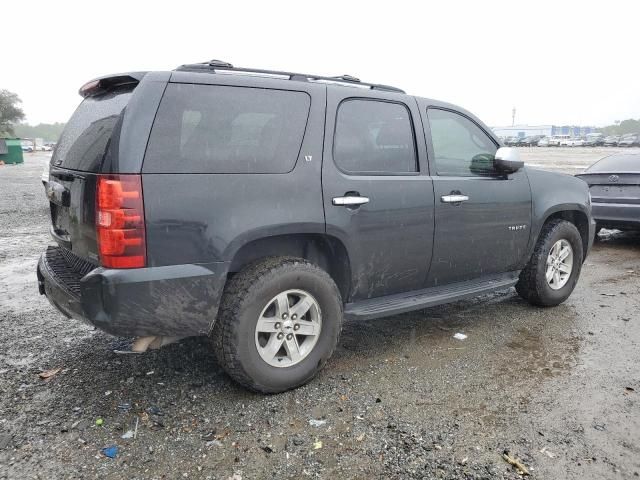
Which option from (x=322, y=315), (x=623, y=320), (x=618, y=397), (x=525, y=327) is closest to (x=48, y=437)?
(x=322, y=315)

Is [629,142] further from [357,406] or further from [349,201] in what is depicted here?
[357,406]

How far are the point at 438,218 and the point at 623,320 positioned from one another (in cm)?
220

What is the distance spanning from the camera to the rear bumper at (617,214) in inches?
292

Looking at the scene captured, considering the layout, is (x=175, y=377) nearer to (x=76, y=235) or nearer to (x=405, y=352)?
(x=76, y=235)

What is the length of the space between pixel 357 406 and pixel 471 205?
1844 millimetres

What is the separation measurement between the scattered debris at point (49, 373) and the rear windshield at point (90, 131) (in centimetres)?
139

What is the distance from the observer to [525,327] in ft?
14.6

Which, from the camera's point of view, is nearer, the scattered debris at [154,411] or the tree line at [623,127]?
the scattered debris at [154,411]

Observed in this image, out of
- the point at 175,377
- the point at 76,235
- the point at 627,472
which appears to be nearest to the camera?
the point at 627,472

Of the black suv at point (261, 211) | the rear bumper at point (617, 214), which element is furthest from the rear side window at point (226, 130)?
the rear bumper at point (617, 214)

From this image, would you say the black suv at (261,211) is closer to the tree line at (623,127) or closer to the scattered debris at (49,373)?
the scattered debris at (49,373)

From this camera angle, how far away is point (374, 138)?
3631mm

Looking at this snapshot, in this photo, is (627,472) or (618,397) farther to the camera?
(618,397)

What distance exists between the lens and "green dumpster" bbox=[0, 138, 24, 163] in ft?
103
